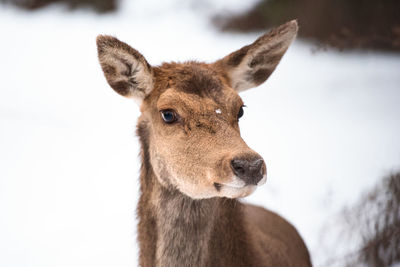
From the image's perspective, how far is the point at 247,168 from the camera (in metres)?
2.24

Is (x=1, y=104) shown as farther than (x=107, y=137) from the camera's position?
Yes

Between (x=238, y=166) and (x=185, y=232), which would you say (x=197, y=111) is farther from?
(x=185, y=232)

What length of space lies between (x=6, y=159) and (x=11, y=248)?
2.21 m

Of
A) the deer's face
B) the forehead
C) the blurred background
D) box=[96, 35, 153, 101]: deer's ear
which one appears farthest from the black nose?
the blurred background

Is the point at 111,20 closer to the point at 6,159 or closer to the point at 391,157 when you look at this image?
the point at 6,159

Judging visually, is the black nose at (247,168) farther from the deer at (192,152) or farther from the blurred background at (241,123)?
the blurred background at (241,123)

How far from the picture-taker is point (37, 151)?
7262mm

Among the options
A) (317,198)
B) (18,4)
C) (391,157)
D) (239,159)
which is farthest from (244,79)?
(18,4)

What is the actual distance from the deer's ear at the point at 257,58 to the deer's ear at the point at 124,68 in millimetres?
604

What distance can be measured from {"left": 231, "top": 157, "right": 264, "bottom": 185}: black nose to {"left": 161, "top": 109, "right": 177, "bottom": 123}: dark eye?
67 cm

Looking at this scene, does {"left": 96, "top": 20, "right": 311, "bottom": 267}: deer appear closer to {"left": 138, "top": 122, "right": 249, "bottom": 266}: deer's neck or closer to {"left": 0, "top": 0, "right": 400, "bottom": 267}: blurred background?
{"left": 138, "top": 122, "right": 249, "bottom": 266}: deer's neck

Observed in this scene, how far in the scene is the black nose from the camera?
2.25m

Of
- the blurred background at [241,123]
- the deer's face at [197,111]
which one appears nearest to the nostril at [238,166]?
the deer's face at [197,111]

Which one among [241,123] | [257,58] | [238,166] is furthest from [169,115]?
[241,123]
